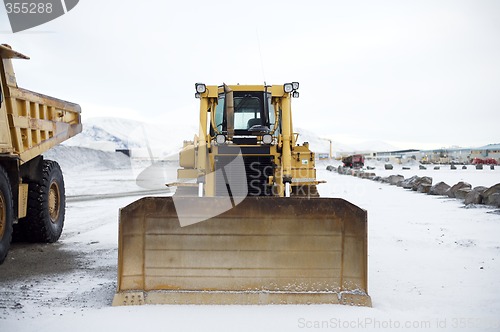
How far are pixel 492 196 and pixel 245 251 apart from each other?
9323mm

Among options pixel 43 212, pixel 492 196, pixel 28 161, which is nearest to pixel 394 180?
pixel 492 196

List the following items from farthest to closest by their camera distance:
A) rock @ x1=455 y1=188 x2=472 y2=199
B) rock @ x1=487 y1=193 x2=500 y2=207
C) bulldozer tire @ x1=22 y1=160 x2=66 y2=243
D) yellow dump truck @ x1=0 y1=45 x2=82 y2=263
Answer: rock @ x1=455 y1=188 x2=472 y2=199 < rock @ x1=487 y1=193 x2=500 y2=207 < bulldozer tire @ x1=22 y1=160 x2=66 y2=243 < yellow dump truck @ x1=0 y1=45 x2=82 y2=263

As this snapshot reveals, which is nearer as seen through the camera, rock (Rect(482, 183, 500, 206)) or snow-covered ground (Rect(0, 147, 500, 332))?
snow-covered ground (Rect(0, 147, 500, 332))

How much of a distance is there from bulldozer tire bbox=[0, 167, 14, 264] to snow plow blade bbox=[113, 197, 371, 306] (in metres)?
2.48

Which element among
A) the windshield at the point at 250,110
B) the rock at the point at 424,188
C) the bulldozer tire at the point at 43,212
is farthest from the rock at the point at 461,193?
the bulldozer tire at the point at 43,212

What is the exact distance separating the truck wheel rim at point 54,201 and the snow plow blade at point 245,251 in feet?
13.7

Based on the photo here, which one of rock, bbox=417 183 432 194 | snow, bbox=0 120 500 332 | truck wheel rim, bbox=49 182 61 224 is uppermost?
truck wheel rim, bbox=49 182 61 224

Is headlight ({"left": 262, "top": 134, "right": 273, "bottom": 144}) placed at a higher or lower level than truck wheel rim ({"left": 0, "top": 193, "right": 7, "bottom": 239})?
higher

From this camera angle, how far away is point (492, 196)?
1172 centimetres

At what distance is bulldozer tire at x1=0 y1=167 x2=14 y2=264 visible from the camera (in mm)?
6016

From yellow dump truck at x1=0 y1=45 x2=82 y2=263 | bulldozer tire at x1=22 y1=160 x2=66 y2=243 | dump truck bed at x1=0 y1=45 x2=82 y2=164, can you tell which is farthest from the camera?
bulldozer tire at x1=22 y1=160 x2=66 y2=243

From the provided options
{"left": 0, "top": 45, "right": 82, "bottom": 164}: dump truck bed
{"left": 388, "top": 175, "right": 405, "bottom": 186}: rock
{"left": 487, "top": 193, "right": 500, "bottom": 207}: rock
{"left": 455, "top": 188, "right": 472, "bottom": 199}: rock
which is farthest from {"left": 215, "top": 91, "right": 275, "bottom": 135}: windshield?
{"left": 388, "top": 175, "right": 405, "bottom": 186}: rock

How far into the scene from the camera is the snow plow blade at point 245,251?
4418 mm

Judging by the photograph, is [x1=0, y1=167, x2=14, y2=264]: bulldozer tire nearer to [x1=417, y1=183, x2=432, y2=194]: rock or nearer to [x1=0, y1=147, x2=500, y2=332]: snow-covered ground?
[x1=0, y1=147, x2=500, y2=332]: snow-covered ground
